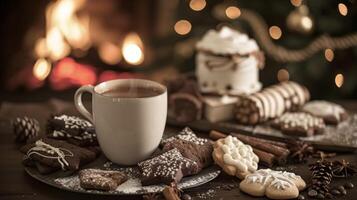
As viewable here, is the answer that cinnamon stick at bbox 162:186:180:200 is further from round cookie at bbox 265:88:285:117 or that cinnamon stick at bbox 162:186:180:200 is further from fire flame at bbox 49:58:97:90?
fire flame at bbox 49:58:97:90

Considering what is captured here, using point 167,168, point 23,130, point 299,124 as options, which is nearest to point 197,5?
point 299,124

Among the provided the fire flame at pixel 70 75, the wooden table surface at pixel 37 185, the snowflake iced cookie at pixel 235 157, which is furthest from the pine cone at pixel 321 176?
the fire flame at pixel 70 75

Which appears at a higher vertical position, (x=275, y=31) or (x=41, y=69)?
(x=275, y=31)

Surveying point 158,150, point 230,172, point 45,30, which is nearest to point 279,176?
point 230,172

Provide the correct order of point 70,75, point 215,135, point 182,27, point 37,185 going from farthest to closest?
point 70,75, point 182,27, point 215,135, point 37,185

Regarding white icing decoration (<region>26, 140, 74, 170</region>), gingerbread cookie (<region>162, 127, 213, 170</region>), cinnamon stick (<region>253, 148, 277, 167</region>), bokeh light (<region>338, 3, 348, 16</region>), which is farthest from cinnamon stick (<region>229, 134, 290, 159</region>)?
bokeh light (<region>338, 3, 348, 16</region>)

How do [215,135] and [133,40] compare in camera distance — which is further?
[133,40]

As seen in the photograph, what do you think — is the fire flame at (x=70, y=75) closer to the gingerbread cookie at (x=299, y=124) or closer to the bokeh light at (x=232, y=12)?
the bokeh light at (x=232, y=12)

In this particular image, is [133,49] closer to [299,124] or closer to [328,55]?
[328,55]
